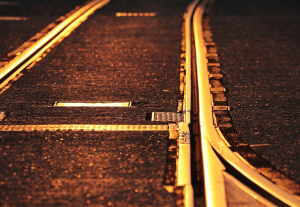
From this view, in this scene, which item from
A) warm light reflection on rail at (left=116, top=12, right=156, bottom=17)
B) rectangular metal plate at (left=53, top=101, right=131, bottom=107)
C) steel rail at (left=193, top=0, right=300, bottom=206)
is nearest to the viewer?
steel rail at (left=193, top=0, right=300, bottom=206)

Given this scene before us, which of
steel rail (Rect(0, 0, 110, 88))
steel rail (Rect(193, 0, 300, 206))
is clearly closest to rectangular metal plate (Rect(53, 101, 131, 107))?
steel rail (Rect(193, 0, 300, 206))

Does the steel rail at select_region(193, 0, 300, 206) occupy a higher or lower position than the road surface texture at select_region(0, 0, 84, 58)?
lower

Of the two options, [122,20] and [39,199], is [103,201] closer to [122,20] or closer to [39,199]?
[39,199]

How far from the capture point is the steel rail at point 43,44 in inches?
223

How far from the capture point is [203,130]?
3.95m

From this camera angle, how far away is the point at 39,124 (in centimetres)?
406

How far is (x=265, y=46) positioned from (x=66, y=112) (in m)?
3.94

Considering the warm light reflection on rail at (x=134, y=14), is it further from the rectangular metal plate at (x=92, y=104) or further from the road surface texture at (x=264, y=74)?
the rectangular metal plate at (x=92, y=104)

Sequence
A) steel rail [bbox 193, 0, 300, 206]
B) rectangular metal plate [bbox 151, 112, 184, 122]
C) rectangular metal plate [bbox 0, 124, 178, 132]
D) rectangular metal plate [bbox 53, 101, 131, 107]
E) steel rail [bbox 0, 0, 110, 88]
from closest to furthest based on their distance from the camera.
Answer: steel rail [bbox 193, 0, 300, 206] → rectangular metal plate [bbox 0, 124, 178, 132] → rectangular metal plate [bbox 151, 112, 184, 122] → rectangular metal plate [bbox 53, 101, 131, 107] → steel rail [bbox 0, 0, 110, 88]

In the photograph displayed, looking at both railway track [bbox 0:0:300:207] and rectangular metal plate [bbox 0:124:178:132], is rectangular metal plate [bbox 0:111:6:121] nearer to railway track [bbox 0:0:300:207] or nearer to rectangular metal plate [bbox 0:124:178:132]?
railway track [bbox 0:0:300:207]

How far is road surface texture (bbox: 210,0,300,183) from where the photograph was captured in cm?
375

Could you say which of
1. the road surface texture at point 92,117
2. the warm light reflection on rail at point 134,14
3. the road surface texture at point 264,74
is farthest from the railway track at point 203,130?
the warm light reflection on rail at point 134,14

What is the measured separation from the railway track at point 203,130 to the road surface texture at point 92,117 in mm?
121

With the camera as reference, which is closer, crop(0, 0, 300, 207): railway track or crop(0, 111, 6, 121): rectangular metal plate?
crop(0, 0, 300, 207): railway track
